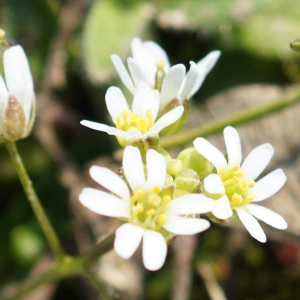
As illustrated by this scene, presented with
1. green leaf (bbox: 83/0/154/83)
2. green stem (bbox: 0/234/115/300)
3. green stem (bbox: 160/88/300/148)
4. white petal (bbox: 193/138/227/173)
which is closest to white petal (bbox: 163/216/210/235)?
white petal (bbox: 193/138/227/173)

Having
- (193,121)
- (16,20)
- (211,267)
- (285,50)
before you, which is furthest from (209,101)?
(16,20)

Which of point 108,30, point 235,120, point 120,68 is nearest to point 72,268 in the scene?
point 120,68

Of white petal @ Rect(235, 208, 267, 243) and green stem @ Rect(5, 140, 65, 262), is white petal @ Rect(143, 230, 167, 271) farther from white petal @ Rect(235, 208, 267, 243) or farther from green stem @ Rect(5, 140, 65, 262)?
green stem @ Rect(5, 140, 65, 262)

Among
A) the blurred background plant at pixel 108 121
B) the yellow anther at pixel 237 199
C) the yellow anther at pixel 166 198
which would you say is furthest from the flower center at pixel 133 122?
the blurred background plant at pixel 108 121

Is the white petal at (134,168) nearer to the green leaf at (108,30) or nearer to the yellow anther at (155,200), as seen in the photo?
the yellow anther at (155,200)

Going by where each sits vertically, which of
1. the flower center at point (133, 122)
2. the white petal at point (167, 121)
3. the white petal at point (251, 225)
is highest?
the white petal at point (167, 121)

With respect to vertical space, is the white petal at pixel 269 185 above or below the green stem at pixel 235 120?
above
